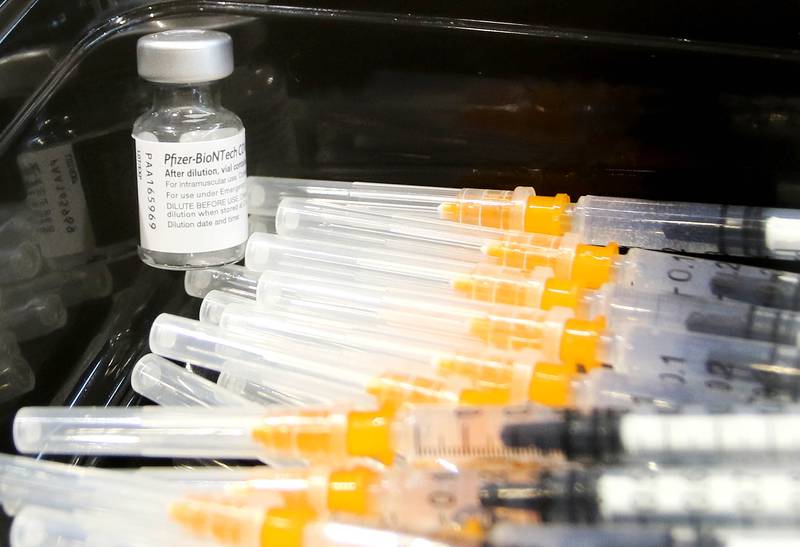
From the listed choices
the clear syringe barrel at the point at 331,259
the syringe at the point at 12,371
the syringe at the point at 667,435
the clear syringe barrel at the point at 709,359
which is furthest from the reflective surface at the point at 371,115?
the syringe at the point at 667,435

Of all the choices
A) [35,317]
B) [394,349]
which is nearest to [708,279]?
[394,349]

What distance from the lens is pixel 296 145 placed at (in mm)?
870

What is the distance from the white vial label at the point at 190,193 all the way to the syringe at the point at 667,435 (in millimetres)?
370

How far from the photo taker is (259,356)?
704mm

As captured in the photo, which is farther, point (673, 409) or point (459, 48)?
point (459, 48)

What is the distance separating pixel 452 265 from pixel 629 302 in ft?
0.57

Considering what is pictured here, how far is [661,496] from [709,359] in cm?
14

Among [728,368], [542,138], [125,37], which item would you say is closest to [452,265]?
[542,138]

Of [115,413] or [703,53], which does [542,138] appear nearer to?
[703,53]

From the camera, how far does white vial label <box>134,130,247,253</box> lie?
74cm

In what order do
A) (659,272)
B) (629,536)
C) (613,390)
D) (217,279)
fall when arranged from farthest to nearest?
(217,279) → (659,272) → (613,390) → (629,536)

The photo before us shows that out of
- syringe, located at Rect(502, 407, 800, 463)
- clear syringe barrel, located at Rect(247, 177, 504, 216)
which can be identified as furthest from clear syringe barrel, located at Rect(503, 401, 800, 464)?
clear syringe barrel, located at Rect(247, 177, 504, 216)

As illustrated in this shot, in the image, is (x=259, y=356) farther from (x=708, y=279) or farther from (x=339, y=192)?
(x=708, y=279)

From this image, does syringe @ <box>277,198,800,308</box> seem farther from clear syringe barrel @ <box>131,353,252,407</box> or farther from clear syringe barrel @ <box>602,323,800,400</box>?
clear syringe barrel @ <box>131,353,252,407</box>
